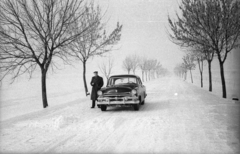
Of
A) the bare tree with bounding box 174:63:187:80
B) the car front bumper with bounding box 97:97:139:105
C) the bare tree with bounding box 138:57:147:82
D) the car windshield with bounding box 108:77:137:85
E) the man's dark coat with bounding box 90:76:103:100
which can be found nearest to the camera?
the car front bumper with bounding box 97:97:139:105

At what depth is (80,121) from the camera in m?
6.47

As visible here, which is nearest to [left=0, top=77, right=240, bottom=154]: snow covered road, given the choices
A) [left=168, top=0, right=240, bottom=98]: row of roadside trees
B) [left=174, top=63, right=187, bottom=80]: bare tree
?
[left=168, top=0, right=240, bottom=98]: row of roadside trees

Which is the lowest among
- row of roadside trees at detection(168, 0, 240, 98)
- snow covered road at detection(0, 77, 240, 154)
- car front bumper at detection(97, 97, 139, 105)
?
snow covered road at detection(0, 77, 240, 154)

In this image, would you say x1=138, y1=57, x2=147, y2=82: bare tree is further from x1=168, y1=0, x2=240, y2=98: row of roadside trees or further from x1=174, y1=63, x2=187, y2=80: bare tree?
x1=168, y1=0, x2=240, y2=98: row of roadside trees

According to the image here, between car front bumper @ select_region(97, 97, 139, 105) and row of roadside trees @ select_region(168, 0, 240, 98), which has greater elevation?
row of roadside trees @ select_region(168, 0, 240, 98)

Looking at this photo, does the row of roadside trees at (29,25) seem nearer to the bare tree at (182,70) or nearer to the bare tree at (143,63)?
the bare tree at (182,70)

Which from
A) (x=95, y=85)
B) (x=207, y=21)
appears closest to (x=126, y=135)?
(x=95, y=85)

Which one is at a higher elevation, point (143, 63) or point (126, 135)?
point (143, 63)

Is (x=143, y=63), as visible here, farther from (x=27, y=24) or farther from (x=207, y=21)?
(x=27, y=24)

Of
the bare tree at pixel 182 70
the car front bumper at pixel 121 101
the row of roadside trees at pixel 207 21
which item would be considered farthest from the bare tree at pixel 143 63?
the car front bumper at pixel 121 101

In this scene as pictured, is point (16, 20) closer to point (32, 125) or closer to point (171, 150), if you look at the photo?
point (32, 125)

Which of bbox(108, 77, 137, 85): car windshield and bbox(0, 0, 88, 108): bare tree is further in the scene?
bbox(108, 77, 137, 85): car windshield

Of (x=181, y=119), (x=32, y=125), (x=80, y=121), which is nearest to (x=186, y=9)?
(x=181, y=119)

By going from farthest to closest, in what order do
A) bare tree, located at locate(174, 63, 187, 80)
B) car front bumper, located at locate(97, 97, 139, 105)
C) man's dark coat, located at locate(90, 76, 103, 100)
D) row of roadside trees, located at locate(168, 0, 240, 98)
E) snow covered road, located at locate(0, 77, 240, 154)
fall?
1. bare tree, located at locate(174, 63, 187, 80)
2. row of roadside trees, located at locate(168, 0, 240, 98)
3. man's dark coat, located at locate(90, 76, 103, 100)
4. car front bumper, located at locate(97, 97, 139, 105)
5. snow covered road, located at locate(0, 77, 240, 154)
